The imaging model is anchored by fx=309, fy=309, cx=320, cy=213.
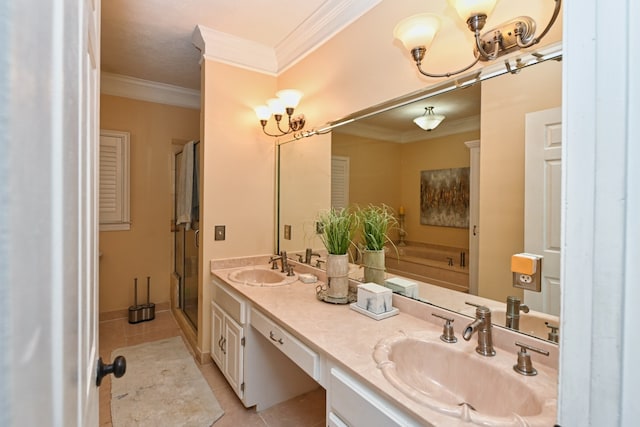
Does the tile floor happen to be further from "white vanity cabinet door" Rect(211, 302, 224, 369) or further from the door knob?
the door knob

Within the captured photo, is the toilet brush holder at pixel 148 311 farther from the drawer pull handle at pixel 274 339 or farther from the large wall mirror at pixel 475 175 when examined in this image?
the large wall mirror at pixel 475 175

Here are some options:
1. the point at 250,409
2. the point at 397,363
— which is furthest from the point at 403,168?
the point at 250,409

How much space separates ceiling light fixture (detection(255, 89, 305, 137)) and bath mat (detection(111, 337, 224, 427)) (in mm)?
2008

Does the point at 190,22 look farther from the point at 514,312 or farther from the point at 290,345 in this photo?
the point at 514,312

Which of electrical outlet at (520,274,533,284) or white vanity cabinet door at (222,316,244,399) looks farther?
white vanity cabinet door at (222,316,244,399)

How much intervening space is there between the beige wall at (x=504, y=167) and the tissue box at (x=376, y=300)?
0.42m

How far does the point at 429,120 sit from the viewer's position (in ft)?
4.99

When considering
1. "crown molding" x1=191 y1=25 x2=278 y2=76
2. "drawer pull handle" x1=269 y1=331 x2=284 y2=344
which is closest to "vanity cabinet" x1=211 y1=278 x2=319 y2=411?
"drawer pull handle" x1=269 y1=331 x2=284 y2=344

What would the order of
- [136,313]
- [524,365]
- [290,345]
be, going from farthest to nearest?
[136,313], [290,345], [524,365]

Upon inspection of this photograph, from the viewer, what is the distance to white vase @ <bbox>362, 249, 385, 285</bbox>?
5.64 feet

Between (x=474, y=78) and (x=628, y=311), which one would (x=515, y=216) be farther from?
(x=628, y=311)

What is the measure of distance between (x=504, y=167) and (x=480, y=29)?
20.8 inches

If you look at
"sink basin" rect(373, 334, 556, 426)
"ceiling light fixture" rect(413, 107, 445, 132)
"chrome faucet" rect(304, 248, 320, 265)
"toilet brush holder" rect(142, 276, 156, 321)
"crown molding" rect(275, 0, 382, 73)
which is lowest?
"toilet brush holder" rect(142, 276, 156, 321)

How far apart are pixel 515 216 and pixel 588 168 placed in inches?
36.4
